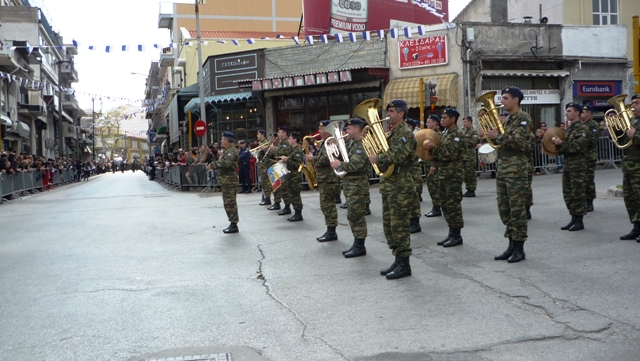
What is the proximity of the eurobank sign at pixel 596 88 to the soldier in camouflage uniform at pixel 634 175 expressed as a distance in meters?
18.0

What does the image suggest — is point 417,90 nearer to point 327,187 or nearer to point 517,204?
point 327,187

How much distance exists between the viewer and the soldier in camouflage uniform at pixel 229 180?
423 inches

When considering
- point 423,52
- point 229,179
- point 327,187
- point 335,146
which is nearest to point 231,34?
point 423,52

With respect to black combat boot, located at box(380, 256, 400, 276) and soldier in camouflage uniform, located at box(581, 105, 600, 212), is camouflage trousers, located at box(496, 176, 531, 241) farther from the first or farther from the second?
soldier in camouflage uniform, located at box(581, 105, 600, 212)

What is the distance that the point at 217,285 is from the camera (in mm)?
6730

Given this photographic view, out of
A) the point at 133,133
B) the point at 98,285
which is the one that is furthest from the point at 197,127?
the point at 133,133

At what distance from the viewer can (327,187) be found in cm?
967

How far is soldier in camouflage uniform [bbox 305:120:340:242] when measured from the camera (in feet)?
30.7

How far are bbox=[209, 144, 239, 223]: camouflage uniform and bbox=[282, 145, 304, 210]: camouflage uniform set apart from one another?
116 cm

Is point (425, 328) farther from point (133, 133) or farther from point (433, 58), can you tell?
point (133, 133)

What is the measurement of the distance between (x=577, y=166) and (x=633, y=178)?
118cm

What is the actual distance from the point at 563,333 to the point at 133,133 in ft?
376

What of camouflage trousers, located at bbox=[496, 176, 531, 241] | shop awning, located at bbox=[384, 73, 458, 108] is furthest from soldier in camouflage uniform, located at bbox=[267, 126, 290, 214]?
shop awning, located at bbox=[384, 73, 458, 108]

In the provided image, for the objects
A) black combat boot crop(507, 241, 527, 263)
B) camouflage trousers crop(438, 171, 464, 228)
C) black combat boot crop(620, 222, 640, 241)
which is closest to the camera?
black combat boot crop(507, 241, 527, 263)
